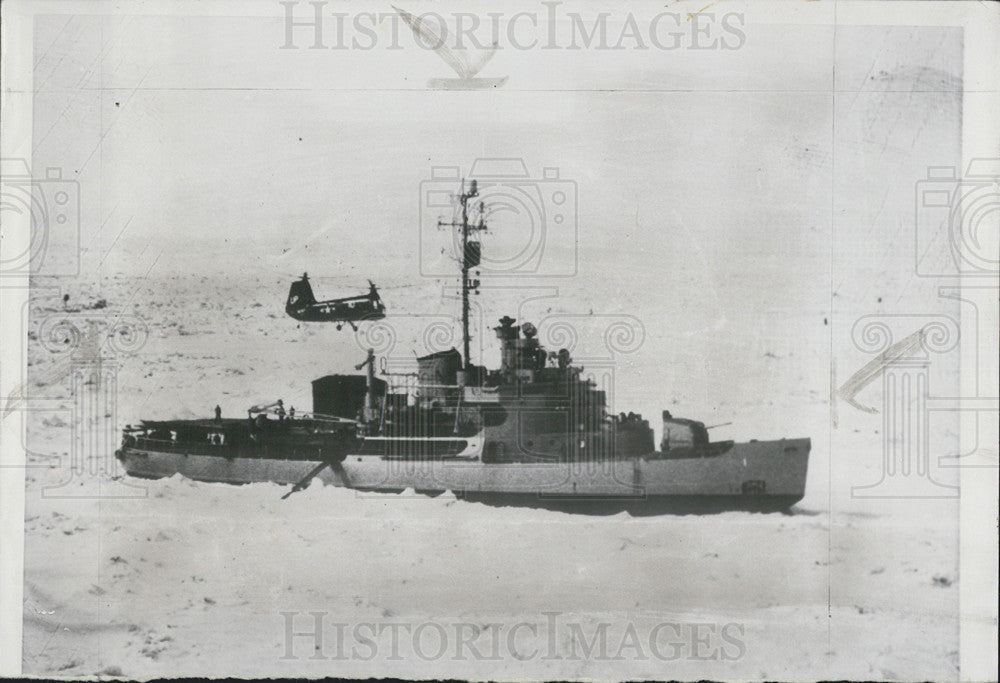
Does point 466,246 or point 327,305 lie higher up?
point 466,246

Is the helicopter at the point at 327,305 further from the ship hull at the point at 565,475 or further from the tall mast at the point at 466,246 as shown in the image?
the ship hull at the point at 565,475

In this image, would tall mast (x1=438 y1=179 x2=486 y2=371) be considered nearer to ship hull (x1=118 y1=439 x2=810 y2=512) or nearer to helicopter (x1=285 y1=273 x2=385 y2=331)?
helicopter (x1=285 y1=273 x2=385 y2=331)

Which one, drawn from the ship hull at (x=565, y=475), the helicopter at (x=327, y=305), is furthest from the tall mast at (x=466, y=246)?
the ship hull at (x=565, y=475)

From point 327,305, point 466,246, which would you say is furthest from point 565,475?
point 327,305

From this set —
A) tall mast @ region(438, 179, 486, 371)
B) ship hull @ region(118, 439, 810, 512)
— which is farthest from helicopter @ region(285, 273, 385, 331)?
ship hull @ region(118, 439, 810, 512)

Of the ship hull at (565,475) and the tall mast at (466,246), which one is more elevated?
the tall mast at (466,246)

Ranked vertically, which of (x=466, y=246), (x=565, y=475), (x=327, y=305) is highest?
(x=466, y=246)

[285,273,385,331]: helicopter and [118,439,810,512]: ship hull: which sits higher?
[285,273,385,331]: helicopter

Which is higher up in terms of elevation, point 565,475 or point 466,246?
point 466,246

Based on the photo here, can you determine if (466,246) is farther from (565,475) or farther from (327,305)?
(565,475)
